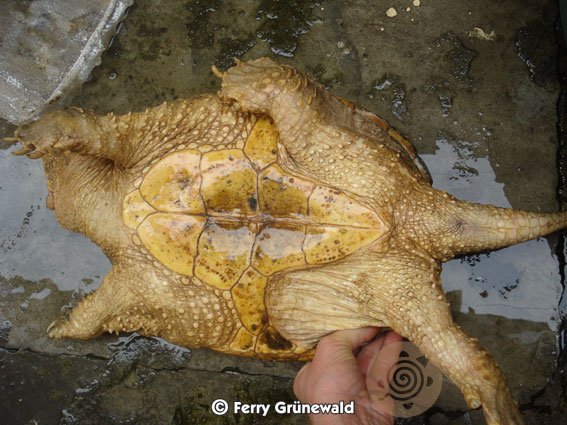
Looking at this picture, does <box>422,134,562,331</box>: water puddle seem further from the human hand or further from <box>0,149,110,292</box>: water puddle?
<box>0,149,110,292</box>: water puddle

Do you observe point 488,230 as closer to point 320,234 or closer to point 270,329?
point 320,234

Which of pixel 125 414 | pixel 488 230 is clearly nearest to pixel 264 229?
pixel 488 230

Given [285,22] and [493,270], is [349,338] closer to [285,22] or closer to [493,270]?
[493,270]

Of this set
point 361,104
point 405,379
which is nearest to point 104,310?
point 405,379

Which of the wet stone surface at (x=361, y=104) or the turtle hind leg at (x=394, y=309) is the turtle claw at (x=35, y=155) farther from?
the turtle hind leg at (x=394, y=309)

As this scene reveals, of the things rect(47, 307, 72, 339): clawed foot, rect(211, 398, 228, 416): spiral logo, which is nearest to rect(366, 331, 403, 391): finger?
rect(211, 398, 228, 416): spiral logo
